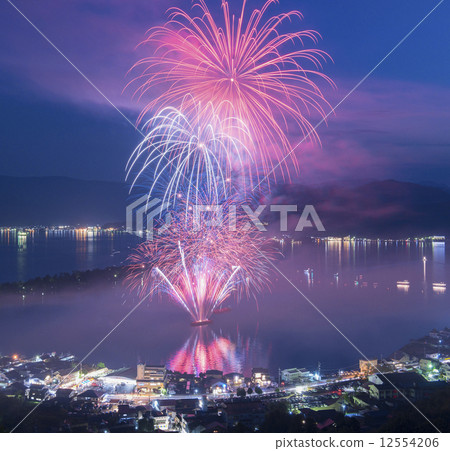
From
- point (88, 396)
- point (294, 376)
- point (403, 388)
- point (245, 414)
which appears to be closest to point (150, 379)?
point (88, 396)

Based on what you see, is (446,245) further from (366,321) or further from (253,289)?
(366,321)

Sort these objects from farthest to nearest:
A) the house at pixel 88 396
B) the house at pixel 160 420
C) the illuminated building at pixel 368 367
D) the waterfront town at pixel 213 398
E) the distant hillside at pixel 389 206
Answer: the distant hillside at pixel 389 206
the illuminated building at pixel 368 367
the house at pixel 88 396
the house at pixel 160 420
the waterfront town at pixel 213 398

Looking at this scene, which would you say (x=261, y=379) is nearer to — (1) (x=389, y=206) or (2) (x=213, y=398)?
(2) (x=213, y=398)

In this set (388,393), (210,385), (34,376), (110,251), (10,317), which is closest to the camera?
(388,393)

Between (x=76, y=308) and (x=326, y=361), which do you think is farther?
(x=76, y=308)

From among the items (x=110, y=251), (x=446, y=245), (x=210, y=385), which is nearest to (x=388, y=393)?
(x=210, y=385)

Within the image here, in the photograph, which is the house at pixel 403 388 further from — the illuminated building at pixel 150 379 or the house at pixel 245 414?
the illuminated building at pixel 150 379

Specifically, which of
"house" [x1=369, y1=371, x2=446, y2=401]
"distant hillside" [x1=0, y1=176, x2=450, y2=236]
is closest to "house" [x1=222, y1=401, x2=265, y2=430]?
"house" [x1=369, y1=371, x2=446, y2=401]

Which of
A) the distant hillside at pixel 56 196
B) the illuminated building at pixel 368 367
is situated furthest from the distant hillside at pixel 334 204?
the illuminated building at pixel 368 367
